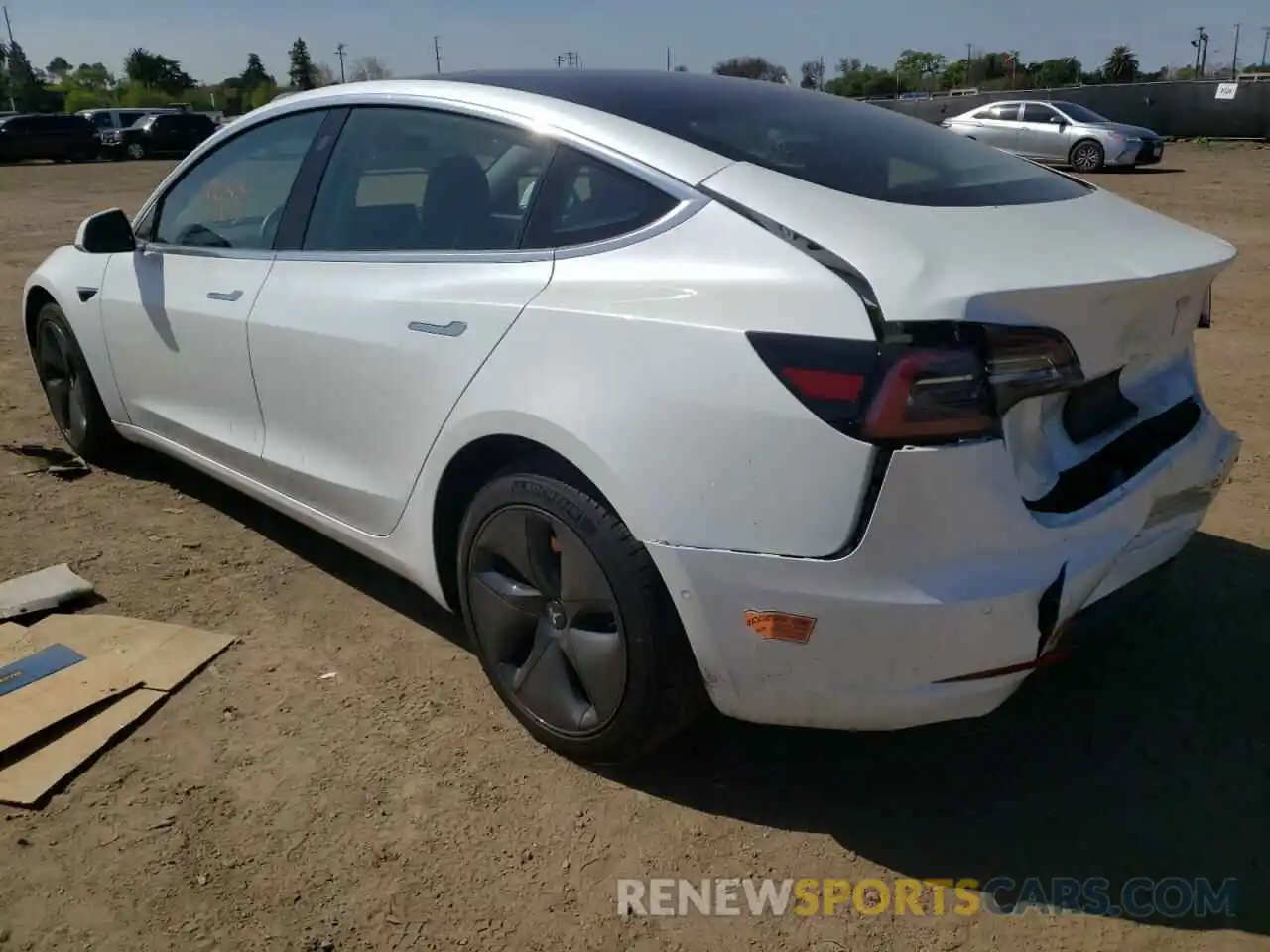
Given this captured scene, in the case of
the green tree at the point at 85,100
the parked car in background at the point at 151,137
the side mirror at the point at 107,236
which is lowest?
the side mirror at the point at 107,236

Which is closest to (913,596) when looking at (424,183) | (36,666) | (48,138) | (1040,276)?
(1040,276)

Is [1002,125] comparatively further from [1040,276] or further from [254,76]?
[254,76]

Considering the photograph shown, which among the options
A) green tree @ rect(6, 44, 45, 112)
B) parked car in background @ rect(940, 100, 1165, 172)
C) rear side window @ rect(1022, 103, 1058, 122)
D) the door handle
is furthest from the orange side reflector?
green tree @ rect(6, 44, 45, 112)

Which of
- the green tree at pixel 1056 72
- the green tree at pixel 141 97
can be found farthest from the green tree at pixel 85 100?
the green tree at pixel 1056 72

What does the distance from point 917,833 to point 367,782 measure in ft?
4.32

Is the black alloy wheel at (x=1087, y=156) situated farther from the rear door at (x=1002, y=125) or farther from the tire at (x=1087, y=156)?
the rear door at (x=1002, y=125)

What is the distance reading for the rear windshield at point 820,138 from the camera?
248 centimetres

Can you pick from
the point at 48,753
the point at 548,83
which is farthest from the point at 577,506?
the point at 48,753

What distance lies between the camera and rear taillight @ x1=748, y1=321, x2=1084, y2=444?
1.96 metres

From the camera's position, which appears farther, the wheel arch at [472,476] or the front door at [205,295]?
the front door at [205,295]

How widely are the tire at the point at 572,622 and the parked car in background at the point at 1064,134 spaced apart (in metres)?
20.1

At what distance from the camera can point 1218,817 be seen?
8.00ft

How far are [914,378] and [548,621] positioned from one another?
1.12m

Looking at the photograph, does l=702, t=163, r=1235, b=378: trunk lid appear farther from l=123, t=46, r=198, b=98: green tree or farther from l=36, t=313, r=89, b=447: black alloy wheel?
l=123, t=46, r=198, b=98: green tree
